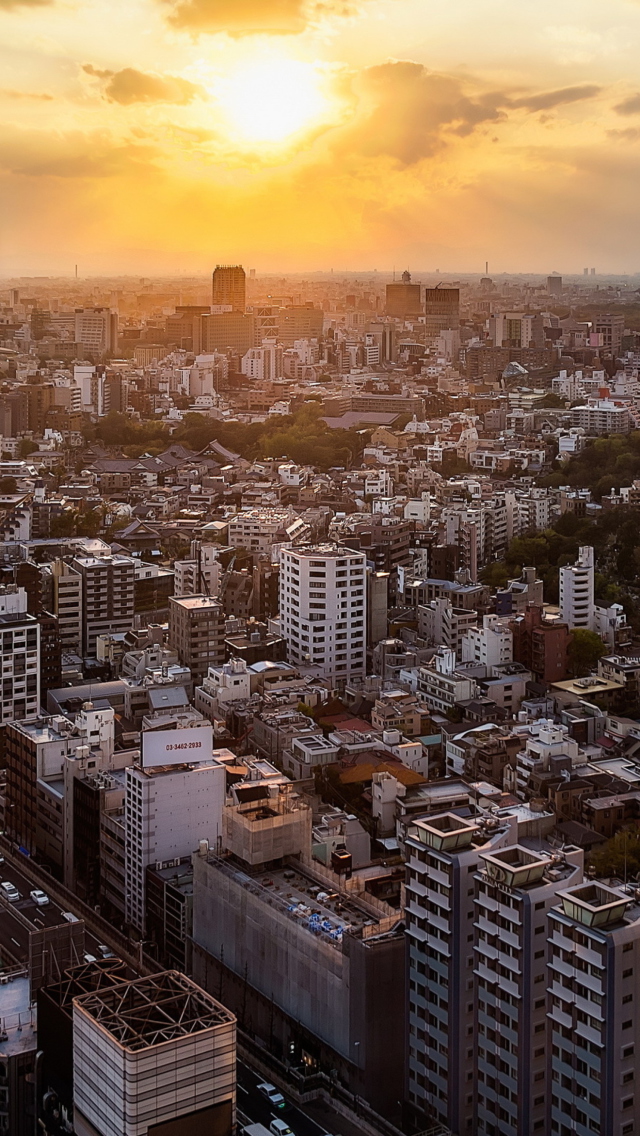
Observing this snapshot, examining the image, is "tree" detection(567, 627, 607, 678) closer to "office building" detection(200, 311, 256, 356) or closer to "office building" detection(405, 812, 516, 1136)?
"office building" detection(405, 812, 516, 1136)

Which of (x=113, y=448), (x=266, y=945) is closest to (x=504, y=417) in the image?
(x=113, y=448)

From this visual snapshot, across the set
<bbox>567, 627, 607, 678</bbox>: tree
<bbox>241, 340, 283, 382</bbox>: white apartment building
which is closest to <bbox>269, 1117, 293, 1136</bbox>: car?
<bbox>567, 627, 607, 678</bbox>: tree

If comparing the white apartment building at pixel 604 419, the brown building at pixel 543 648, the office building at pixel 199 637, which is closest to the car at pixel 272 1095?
the office building at pixel 199 637

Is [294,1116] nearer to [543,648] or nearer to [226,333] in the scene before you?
[543,648]

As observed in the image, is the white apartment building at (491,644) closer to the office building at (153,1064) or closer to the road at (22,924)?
the road at (22,924)

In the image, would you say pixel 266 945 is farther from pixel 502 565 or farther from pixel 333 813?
pixel 502 565

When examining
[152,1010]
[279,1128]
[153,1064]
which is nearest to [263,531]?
[279,1128]

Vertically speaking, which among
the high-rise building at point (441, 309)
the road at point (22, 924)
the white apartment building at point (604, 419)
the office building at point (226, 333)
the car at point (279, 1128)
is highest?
the high-rise building at point (441, 309)
